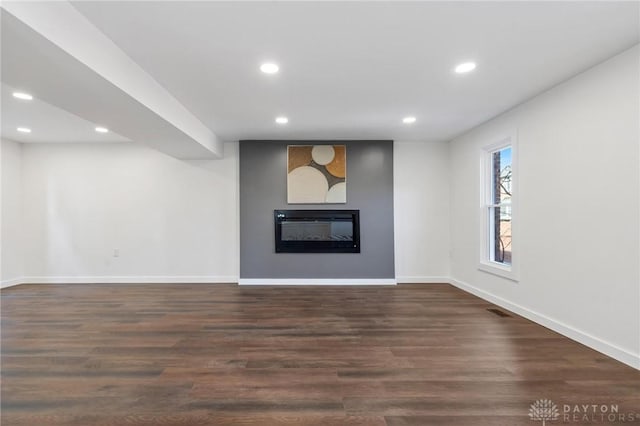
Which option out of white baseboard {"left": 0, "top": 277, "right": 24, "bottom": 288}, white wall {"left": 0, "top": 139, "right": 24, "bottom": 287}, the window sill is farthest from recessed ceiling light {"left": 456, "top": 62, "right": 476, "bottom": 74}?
white baseboard {"left": 0, "top": 277, "right": 24, "bottom": 288}

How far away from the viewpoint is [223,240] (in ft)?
17.4

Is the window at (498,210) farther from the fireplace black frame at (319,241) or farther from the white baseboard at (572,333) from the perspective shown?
the fireplace black frame at (319,241)

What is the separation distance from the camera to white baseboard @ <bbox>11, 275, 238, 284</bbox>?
5285mm

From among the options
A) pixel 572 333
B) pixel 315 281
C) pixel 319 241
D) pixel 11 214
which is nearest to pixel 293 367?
pixel 572 333

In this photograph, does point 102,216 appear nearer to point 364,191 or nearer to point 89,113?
point 89,113

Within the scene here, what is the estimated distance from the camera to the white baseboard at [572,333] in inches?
91.0

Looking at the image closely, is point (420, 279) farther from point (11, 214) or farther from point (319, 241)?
point (11, 214)

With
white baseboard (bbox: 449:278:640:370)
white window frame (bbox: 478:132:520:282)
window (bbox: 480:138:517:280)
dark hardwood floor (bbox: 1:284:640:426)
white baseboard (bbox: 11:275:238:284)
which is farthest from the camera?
white baseboard (bbox: 11:275:238:284)

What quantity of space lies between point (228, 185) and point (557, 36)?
4656mm

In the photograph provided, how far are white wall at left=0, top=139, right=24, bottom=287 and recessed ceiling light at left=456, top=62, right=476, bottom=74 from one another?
6.96 m

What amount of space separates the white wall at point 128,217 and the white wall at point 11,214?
10cm

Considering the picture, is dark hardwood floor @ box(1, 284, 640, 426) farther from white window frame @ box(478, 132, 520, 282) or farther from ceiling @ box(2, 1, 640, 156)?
ceiling @ box(2, 1, 640, 156)

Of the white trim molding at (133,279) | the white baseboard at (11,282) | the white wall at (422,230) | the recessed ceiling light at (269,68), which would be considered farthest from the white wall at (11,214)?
the white wall at (422,230)

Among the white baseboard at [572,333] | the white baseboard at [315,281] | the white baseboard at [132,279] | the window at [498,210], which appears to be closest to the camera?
the white baseboard at [572,333]
